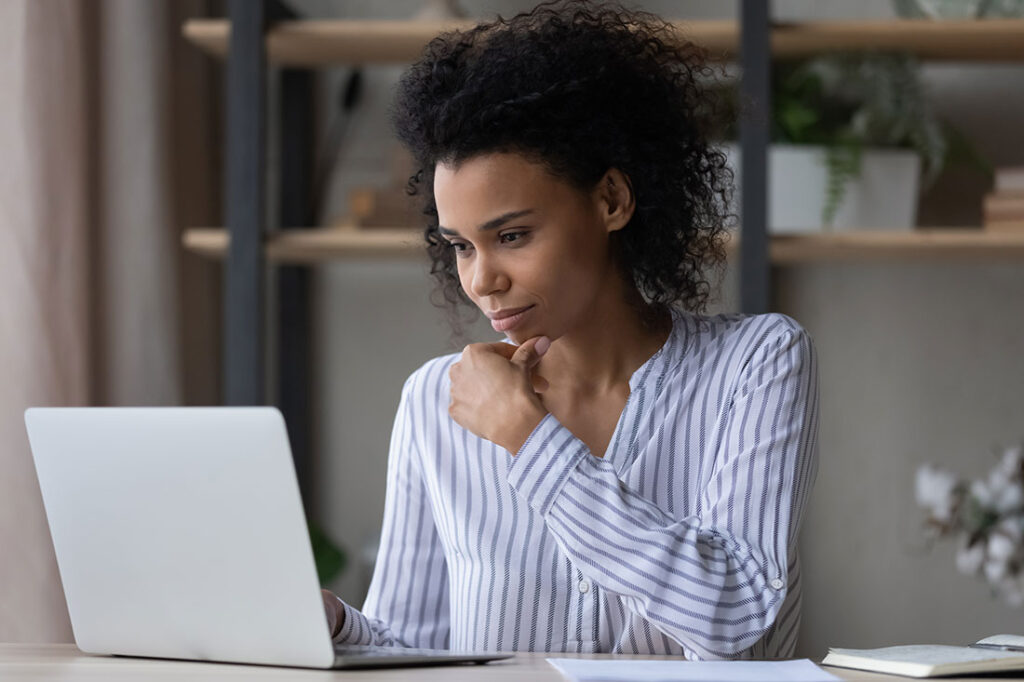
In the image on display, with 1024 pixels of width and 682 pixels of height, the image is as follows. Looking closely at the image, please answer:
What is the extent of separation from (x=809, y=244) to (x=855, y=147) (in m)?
0.23

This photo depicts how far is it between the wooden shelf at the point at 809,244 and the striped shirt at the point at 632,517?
0.70 meters

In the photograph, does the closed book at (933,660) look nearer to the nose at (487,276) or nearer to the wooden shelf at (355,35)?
the nose at (487,276)

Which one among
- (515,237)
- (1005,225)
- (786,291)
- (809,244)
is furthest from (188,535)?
(786,291)

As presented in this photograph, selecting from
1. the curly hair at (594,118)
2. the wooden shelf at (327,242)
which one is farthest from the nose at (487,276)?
the wooden shelf at (327,242)

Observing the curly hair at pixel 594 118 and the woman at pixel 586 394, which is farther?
the curly hair at pixel 594 118

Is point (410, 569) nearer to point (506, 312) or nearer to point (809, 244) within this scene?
point (506, 312)

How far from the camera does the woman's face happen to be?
47.8 inches

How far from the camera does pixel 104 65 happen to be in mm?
2203

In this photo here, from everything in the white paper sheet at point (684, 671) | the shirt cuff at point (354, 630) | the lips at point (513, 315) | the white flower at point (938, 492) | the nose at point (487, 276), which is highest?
the nose at point (487, 276)

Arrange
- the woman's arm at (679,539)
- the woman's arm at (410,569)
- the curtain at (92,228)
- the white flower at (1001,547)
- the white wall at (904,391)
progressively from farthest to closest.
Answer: the white wall at (904,391) < the white flower at (1001,547) < the curtain at (92,228) < the woman's arm at (410,569) < the woman's arm at (679,539)

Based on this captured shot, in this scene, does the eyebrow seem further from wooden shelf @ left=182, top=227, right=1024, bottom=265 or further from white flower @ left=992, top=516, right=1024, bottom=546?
white flower @ left=992, top=516, right=1024, bottom=546

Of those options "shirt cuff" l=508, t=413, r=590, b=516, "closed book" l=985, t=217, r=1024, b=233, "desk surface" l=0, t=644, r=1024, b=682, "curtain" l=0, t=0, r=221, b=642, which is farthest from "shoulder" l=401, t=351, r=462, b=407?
"closed book" l=985, t=217, r=1024, b=233

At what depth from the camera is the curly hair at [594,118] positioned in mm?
1244

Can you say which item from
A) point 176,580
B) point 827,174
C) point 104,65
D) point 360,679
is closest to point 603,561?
point 360,679
